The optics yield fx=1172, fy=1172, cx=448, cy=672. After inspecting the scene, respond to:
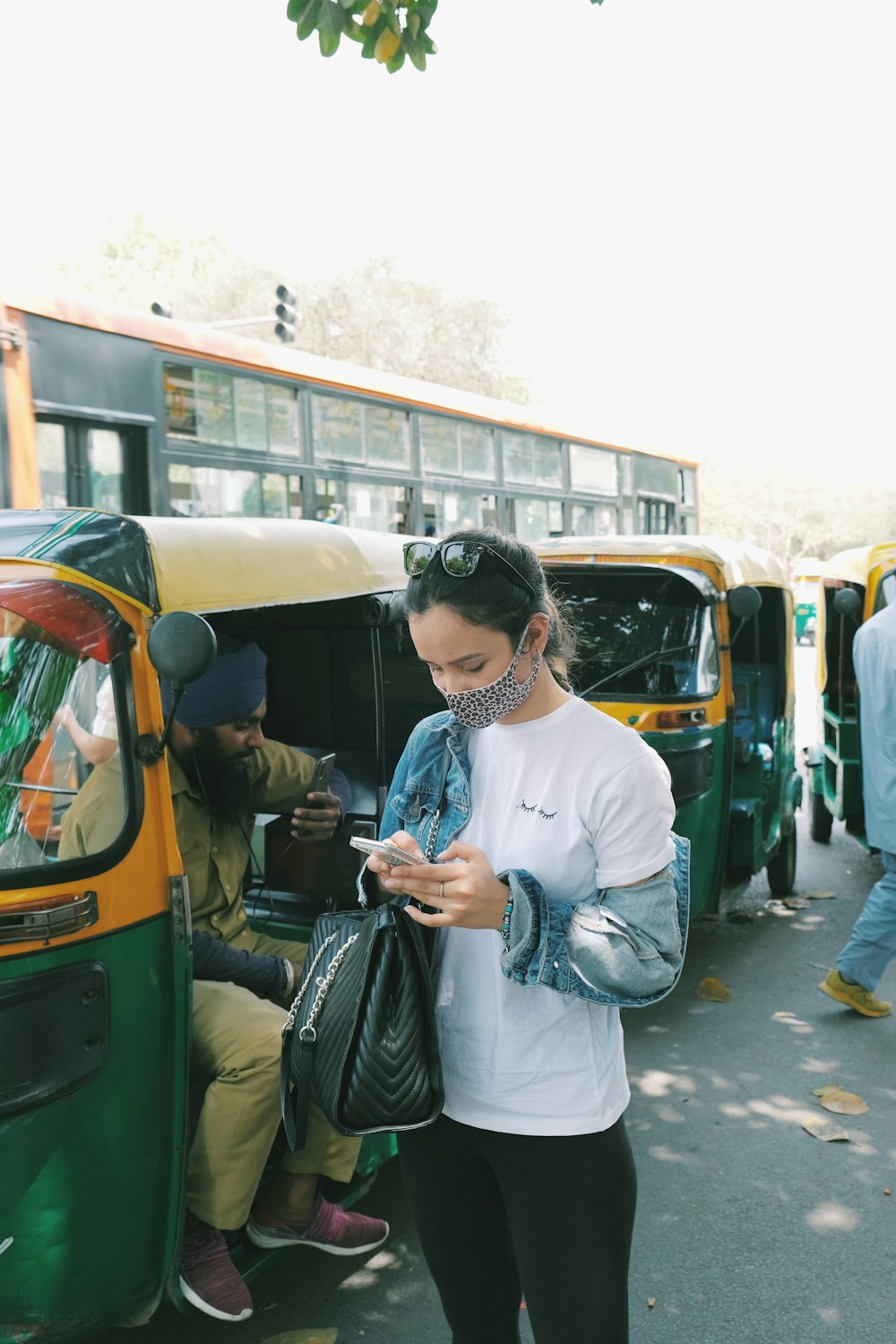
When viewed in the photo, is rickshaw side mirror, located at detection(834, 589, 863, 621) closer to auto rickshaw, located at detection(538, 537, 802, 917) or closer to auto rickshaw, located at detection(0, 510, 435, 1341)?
auto rickshaw, located at detection(538, 537, 802, 917)

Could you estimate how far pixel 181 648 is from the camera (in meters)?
2.47

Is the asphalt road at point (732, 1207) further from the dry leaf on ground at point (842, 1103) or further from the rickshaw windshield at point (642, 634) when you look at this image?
the rickshaw windshield at point (642, 634)

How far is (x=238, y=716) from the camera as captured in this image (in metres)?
3.73

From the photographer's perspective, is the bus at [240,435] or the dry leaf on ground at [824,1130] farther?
the bus at [240,435]

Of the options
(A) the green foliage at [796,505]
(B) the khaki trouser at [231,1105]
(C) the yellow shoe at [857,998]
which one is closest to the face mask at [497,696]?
(B) the khaki trouser at [231,1105]

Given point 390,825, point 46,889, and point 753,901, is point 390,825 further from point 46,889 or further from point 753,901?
point 753,901

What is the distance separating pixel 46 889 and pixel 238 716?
1.31 m

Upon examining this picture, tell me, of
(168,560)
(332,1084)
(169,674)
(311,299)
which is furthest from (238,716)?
(311,299)

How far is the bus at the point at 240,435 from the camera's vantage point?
7.80m

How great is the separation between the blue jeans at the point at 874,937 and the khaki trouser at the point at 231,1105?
3131 millimetres

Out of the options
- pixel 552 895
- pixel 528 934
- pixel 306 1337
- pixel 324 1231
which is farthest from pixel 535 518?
pixel 528 934

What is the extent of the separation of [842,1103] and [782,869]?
325 cm

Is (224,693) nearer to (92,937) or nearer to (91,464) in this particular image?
(92,937)

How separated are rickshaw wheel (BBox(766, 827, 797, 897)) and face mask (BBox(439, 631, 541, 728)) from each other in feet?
20.0
